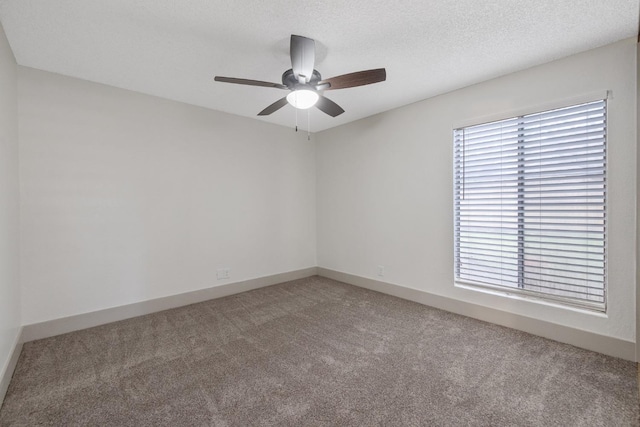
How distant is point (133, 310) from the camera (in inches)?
117

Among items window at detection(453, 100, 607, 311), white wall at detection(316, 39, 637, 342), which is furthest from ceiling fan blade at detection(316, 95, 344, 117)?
window at detection(453, 100, 607, 311)

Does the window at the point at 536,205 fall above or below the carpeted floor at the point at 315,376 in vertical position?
above

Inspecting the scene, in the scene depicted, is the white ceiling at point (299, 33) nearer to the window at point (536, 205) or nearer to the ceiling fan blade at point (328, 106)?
the ceiling fan blade at point (328, 106)

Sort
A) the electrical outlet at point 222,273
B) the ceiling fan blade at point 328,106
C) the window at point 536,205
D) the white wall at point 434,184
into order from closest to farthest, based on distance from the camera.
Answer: the white wall at point 434,184 → the window at point 536,205 → the ceiling fan blade at point 328,106 → the electrical outlet at point 222,273

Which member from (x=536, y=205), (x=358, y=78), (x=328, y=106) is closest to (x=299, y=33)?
(x=358, y=78)

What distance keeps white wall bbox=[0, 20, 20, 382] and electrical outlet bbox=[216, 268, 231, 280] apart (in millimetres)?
1801

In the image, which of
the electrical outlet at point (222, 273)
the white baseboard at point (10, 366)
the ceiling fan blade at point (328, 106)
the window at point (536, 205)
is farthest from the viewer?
the electrical outlet at point (222, 273)

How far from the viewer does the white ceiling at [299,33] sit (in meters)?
1.74

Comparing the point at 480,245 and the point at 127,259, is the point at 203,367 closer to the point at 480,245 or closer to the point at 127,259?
the point at 127,259

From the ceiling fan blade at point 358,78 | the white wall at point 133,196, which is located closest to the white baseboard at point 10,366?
the white wall at point 133,196

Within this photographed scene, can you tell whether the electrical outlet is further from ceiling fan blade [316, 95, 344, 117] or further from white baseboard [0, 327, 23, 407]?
ceiling fan blade [316, 95, 344, 117]

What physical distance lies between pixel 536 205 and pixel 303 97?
233cm

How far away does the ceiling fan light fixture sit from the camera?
2.14 meters

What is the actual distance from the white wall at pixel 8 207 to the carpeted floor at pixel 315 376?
324 mm
